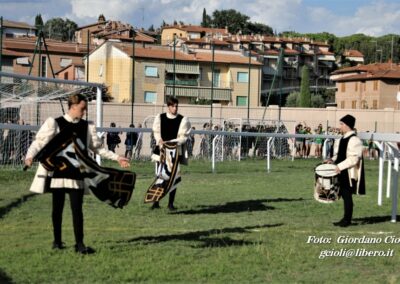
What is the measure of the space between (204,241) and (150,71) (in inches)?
2095

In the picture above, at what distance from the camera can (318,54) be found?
137 m

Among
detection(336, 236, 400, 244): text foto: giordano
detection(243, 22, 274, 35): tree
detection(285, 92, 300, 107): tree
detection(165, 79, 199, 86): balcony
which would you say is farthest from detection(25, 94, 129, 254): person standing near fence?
detection(243, 22, 274, 35): tree

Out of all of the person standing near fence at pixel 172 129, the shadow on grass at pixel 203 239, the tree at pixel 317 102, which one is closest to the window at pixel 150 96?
the tree at pixel 317 102

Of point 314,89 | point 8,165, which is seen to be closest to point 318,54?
point 314,89

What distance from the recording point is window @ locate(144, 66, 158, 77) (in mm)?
60816

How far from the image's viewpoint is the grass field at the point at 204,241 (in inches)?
287

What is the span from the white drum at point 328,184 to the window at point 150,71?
50227 millimetres

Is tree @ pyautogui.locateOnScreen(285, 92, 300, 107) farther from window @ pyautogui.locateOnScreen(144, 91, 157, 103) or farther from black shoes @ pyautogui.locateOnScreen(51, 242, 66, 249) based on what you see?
black shoes @ pyautogui.locateOnScreen(51, 242, 66, 249)

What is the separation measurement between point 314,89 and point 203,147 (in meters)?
85.8

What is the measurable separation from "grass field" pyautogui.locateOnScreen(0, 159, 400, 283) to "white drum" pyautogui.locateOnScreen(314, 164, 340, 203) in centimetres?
45

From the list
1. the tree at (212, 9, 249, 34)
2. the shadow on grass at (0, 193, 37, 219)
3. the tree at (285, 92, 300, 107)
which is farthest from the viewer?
the tree at (212, 9, 249, 34)

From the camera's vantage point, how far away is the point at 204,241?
9188 mm

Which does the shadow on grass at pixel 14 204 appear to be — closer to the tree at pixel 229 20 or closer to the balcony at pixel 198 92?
the balcony at pixel 198 92

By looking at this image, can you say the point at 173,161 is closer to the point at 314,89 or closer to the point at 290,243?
the point at 290,243
